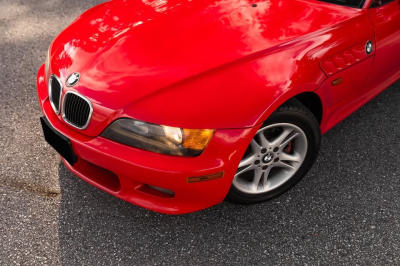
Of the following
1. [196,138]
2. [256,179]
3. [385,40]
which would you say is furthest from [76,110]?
[385,40]

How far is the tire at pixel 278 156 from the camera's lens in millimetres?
2238

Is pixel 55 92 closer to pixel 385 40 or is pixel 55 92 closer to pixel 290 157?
pixel 290 157

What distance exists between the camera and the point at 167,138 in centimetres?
199

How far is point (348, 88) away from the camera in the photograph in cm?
255

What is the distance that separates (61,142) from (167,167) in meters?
0.66

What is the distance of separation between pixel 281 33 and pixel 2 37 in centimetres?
334

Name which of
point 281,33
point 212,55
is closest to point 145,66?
point 212,55

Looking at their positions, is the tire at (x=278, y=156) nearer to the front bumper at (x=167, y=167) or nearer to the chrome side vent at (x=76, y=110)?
the front bumper at (x=167, y=167)

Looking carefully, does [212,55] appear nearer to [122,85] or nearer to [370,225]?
[122,85]

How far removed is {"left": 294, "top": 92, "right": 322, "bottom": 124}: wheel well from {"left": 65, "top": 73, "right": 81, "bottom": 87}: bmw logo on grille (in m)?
1.24

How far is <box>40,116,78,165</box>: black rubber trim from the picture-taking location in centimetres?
221

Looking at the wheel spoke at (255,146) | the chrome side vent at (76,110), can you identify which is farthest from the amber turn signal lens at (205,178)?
the chrome side vent at (76,110)

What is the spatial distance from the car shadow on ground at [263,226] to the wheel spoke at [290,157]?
0.85ft

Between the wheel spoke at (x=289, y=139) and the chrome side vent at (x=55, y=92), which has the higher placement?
the chrome side vent at (x=55, y=92)
